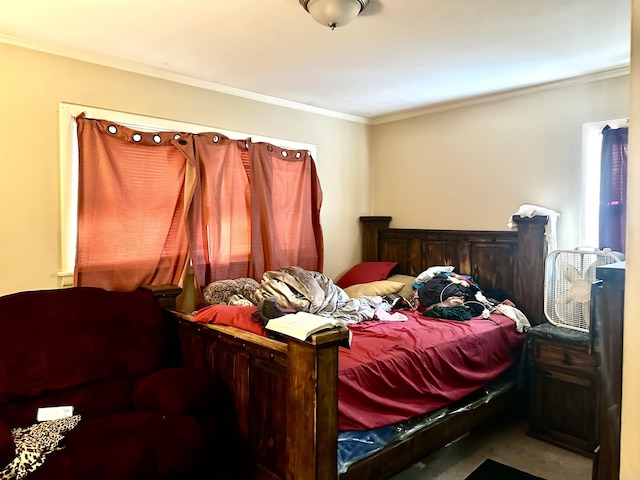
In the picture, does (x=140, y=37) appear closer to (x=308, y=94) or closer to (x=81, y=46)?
(x=81, y=46)

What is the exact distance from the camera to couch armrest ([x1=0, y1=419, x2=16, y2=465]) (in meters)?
1.66

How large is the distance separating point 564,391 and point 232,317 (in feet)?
7.29

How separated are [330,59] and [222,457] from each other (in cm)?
243

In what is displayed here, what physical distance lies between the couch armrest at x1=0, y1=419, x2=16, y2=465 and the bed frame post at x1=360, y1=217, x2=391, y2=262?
11.4 ft

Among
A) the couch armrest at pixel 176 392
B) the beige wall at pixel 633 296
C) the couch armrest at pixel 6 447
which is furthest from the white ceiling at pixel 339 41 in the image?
the couch armrest at pixel 6 447

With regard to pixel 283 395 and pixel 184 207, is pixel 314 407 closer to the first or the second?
pixel 283 395

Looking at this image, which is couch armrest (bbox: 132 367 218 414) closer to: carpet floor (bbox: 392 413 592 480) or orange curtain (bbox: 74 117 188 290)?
orange curtain (bbox: 74 117 188 290)

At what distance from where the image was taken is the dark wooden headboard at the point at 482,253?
344 cm

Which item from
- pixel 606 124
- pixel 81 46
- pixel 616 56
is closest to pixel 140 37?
pixel 81 46

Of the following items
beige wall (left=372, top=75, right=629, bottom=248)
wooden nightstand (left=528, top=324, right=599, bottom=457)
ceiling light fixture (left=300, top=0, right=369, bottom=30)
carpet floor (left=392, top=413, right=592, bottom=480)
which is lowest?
carpet floor (left=392, top=413, right=592, bottom=480)

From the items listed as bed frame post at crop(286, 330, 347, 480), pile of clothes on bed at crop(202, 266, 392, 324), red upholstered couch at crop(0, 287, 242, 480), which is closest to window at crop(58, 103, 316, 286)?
red upholstered couch at crop(0, 287, 242, 480)

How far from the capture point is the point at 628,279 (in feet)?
2.22

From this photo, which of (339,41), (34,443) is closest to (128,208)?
(34,443)

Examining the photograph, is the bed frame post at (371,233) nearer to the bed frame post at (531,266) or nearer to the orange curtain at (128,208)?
the bed frame post at (531,266)
